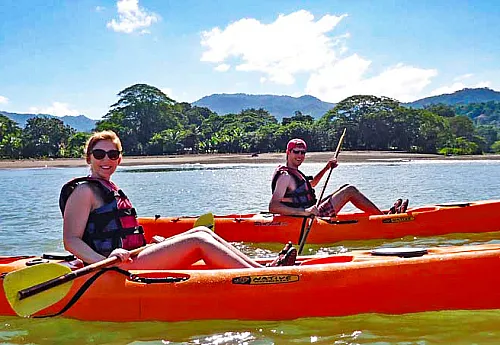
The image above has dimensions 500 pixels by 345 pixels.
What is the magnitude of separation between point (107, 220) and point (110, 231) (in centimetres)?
8

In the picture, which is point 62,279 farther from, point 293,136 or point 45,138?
point 45,138

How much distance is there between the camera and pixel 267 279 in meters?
4.02

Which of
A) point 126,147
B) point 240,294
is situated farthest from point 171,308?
point 126,147

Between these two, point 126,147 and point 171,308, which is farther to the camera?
point 126,147

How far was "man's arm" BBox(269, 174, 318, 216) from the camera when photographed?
7012mm

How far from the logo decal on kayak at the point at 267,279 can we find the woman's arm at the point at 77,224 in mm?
963

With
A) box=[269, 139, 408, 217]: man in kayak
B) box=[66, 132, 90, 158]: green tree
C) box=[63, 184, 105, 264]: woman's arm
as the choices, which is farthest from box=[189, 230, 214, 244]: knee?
box=[66, 132, 90, 158]: green tree

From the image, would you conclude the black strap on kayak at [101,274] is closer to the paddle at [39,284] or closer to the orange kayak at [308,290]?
the orange kayak at [308,290]

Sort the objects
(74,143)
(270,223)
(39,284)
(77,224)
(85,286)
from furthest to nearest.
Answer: (74,143) → (270,223) → (85,286) → (77,224) → (39,284)

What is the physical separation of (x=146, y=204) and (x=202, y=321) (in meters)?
11.3

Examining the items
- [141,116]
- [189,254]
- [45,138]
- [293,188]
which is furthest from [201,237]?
[141,116]

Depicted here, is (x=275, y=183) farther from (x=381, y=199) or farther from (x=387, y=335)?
(x=381, y=199)

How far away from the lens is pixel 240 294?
4008mm

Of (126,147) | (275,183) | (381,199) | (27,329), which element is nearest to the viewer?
(27,329)
